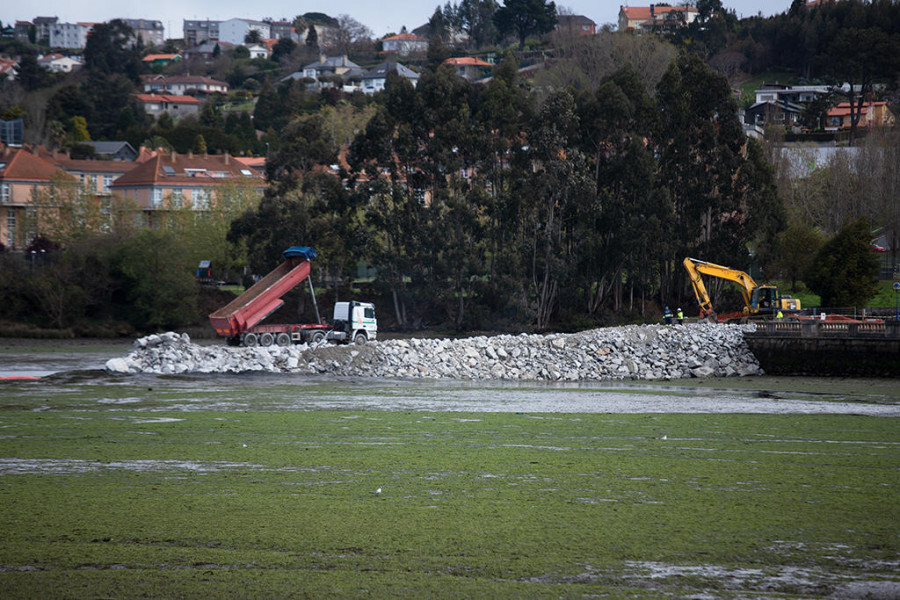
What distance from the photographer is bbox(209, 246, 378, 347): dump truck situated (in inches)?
1511

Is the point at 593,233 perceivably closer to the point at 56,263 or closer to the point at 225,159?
the point at 56,263

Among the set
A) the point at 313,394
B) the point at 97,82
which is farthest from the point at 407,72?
the point at 313,394

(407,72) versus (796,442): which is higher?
(407,72)

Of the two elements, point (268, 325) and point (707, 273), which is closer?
point (268, 325)

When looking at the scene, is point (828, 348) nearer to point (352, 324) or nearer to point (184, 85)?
point (352, 324)

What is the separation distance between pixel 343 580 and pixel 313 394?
16.9 metres

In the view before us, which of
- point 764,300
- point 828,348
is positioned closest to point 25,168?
point 764,300

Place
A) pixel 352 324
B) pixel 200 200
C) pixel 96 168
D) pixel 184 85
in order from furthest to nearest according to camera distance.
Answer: pixel 184 85
pixel 96 168
pixel 200 200
pixel 352 324

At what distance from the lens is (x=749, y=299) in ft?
140

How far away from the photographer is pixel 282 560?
27.0 feet

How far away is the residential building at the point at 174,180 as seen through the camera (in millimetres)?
74625

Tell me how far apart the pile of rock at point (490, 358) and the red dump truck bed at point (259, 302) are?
5.09m

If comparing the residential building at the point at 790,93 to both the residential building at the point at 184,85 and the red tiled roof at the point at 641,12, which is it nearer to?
the red tiled roof at the point at 641,12

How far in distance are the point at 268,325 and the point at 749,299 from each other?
22.7 meters
